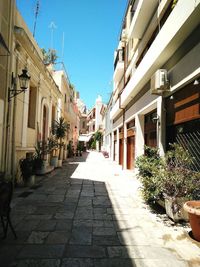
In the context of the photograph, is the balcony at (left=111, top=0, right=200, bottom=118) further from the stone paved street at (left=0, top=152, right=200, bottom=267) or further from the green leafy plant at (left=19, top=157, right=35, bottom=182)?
the green leafy plant at (left=19, top=157, right=35, bottom=182)

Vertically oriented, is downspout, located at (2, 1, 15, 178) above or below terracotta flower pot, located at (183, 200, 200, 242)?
above

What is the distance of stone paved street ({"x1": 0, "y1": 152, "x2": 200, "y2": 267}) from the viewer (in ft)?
11.6

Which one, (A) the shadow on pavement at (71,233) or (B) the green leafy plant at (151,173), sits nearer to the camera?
(A) the shadow on pavement at (71,233)

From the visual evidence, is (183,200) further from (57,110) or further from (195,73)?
(57,110)

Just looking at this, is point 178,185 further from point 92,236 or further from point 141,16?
point 141,16

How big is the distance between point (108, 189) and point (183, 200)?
4.13m

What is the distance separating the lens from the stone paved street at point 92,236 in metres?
3.53

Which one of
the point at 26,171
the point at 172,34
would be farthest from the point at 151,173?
the point at 26,171

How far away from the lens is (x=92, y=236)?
174 inches

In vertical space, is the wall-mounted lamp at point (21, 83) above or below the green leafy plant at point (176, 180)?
above

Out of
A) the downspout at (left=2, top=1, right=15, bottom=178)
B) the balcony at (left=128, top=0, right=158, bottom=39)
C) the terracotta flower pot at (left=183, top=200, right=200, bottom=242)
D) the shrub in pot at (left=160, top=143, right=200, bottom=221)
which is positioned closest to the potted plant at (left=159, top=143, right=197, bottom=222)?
the shrub in pot at (left=160, top=143, right=200, bottom=221)

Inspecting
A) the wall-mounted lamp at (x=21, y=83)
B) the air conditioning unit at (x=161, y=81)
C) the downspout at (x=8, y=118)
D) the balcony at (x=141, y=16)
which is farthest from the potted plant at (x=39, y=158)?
the balcony at (x=141, y=16)

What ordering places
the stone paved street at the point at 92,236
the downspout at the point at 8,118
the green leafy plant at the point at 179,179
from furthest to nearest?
the downspout at the point at 8,118 → the green leafy plant at the point at 179,179 → the stone paved street at the point at 92,236

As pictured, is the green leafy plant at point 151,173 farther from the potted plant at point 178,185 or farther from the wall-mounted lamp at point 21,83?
the wall-mounted lamp at point 21,83
